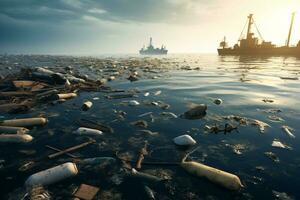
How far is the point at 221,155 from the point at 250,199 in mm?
1280

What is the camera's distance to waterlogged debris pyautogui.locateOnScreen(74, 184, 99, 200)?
293 centimetres

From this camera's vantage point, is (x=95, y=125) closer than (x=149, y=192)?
No

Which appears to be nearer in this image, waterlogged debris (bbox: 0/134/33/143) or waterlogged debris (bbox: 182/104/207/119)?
waterlogged debris (bbox: 0/134/33/143)

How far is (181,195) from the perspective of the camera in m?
3.03

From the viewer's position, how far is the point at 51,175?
321 cm

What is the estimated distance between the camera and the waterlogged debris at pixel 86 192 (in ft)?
9.62

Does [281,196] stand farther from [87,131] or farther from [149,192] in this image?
[87,131]

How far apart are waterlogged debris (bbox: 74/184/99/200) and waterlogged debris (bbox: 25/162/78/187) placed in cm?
38

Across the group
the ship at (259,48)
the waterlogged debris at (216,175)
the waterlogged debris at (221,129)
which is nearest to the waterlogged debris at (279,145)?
the waterlogged debris at (221,129)

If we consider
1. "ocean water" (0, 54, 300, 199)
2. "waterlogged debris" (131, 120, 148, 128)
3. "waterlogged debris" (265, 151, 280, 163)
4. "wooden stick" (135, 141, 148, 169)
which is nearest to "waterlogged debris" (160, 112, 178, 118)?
"ocean water" (0, 54, 300, 199)

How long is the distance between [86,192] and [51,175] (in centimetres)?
68

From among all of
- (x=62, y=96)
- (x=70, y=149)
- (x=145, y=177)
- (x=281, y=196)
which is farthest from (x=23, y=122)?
(x=281, y=196)

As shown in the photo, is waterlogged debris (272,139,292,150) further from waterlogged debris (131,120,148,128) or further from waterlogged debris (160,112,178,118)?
waterlogged debris (131,120,148,128)

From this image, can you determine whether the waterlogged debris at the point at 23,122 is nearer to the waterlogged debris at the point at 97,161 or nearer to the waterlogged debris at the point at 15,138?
Result: the waterlogged debris at the point at 15,138
